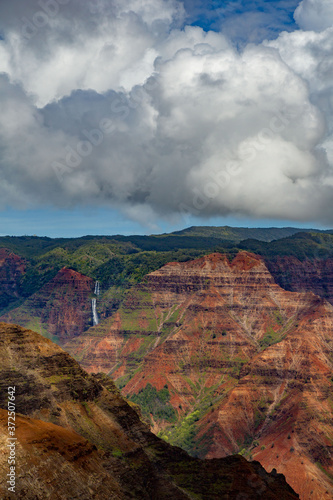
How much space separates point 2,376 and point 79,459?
97.4 feet

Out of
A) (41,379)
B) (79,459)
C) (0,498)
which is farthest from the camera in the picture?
(41,379)

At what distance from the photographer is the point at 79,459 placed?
114 metres

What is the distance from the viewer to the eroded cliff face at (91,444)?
110 meters

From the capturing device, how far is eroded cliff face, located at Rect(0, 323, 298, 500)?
109750mm

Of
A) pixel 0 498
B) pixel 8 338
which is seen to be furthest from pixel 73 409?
pixel 0 498

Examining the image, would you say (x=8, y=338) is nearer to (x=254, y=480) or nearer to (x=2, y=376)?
(x=2, y=376)

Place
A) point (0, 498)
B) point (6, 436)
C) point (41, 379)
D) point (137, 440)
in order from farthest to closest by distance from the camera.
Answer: point (137, 440) → point (41, 379) → point (6, 436) → point (0, 498)

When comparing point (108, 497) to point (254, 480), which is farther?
point (254, 480)

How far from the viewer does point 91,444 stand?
4727 inches

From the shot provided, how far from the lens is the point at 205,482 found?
14188cm

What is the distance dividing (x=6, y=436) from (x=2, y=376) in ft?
115

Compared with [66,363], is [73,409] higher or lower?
lower

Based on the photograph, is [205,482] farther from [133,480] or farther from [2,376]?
[2,376]

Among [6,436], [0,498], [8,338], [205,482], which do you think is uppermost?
[8,338]
